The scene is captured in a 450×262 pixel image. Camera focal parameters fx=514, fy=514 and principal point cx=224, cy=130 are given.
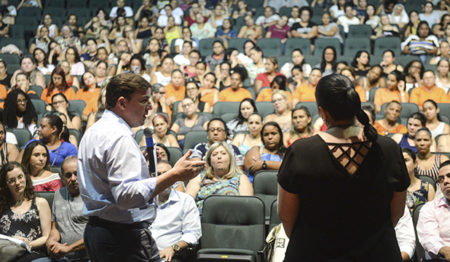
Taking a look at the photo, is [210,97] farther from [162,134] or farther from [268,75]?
[162,134]

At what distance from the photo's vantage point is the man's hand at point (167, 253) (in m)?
3.42

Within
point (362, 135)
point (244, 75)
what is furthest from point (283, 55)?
point (362, 135)

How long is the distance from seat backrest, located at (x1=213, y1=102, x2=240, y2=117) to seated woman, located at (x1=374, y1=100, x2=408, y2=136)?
179 centimetres

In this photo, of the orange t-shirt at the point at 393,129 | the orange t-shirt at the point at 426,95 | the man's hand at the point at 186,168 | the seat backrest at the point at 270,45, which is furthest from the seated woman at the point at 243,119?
the man's hand at the point at 186,168

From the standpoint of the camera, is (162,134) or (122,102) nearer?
(122,102)

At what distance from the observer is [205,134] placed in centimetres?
549

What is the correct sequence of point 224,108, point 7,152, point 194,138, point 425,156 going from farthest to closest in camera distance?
point 224,108 → point 194,138 → point 7,152 → point 425,156

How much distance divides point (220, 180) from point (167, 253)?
38.5 inches

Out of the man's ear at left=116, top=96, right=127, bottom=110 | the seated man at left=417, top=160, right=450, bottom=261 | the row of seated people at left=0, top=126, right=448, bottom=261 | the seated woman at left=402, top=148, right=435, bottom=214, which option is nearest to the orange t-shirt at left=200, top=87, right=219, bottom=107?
the row of seated people at left=0, top=126, right=448, bottom=261

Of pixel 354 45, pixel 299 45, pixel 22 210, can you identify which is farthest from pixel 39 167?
pixel 354 45

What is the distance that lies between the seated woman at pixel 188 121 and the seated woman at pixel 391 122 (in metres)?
1.99

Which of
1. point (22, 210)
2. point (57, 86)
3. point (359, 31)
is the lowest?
point (22, 210)

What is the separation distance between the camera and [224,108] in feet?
21.8

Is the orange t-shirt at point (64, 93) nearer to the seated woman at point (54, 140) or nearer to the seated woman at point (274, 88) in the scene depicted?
the seated woman at point (54, 140)
